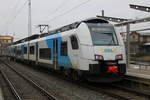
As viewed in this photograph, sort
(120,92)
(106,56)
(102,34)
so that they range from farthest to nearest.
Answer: (102,34) → (106,56) → (120,92)

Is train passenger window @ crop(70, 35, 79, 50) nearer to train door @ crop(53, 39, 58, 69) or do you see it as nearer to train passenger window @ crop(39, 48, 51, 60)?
train door @ crop(53, 39, 58, 69)

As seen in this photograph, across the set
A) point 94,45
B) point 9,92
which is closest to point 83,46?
point 94,45

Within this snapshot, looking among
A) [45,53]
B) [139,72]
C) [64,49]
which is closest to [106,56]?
[64,49]

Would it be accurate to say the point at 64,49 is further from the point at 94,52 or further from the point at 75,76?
the point at 94,52

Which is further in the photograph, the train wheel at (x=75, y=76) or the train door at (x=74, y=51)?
the train wheel at (x=75, y=76)

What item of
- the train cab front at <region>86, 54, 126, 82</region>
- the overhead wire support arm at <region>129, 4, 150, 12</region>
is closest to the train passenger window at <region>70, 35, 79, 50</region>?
the train cab front at <region>86, 54, 126, 82</region>

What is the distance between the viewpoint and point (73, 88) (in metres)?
11.3

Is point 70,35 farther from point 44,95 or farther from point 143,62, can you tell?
point 143,62

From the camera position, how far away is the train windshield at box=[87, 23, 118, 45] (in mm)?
11116

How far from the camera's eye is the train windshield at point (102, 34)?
36.5ft

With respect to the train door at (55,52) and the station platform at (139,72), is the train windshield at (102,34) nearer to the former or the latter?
the station platform at (139,72)

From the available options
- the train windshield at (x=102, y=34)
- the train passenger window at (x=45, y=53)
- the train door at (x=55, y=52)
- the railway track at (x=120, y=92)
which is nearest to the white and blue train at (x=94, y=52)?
the train windshield at (x=102, y=34)

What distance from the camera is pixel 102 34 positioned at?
11352mm

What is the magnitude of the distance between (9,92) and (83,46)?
156 inches
